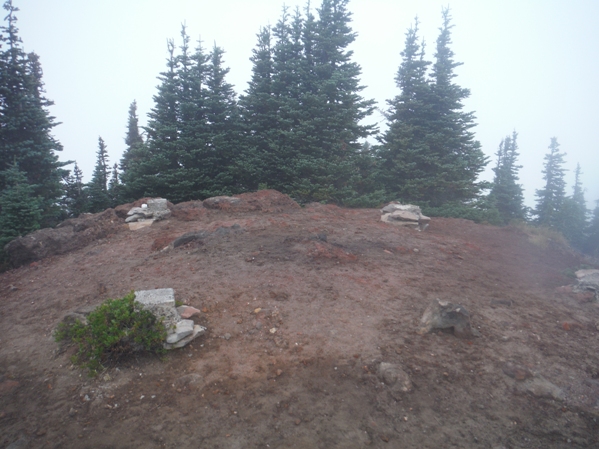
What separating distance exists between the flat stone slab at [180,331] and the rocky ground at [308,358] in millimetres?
215

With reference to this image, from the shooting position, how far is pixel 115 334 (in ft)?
14.1

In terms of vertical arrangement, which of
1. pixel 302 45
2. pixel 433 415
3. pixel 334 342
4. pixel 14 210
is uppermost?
pixel 302 45

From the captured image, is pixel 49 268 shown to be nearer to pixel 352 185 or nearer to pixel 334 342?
pixel 334 342

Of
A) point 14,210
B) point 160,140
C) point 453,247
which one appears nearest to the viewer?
point 453,247

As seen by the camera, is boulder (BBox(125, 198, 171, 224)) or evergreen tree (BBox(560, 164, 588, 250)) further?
evergreen tree (BBox(560, 164, 588, 250))

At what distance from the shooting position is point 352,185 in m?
16.7

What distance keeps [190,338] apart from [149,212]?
770 centimetres

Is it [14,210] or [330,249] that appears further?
[14,210]

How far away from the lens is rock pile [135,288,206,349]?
4.59 metres

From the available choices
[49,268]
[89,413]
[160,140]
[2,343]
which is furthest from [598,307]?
[160,140]

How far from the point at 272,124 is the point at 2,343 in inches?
571

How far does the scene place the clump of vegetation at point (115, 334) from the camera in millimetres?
4238

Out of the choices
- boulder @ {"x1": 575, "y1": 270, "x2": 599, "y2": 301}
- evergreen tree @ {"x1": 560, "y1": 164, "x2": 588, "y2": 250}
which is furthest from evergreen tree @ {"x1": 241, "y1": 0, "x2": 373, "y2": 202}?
evergreen tree @ {"x1": 560, "y1": 164, "x2": 588, "y2": 250}

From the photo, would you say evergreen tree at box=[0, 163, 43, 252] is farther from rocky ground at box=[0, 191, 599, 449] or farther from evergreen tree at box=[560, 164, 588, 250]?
evergreen tree at box=[560, 164, 588, 250]
